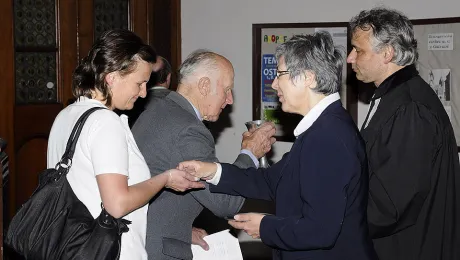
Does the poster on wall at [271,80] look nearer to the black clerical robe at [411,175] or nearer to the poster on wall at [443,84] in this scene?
the poster on wall at [443,84]

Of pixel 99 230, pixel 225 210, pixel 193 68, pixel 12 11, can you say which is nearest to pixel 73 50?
pixel 12 11

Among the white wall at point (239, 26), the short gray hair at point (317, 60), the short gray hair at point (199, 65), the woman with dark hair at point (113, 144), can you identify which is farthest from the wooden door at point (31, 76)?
the short gray hair at point (317, 60)

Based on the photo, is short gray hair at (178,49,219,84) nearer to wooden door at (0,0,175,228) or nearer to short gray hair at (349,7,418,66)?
short gray hair at (349,7,418,66)

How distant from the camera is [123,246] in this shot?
8.16ft

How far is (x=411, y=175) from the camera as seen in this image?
2855 millimetres

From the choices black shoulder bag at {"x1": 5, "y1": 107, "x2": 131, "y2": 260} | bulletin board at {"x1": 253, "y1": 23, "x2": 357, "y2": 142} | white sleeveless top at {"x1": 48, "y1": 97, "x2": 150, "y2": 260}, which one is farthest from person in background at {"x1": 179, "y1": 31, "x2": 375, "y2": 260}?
bulletin board at {"x1": 253, "y1": 23, "x2": 357, "y2": 142}

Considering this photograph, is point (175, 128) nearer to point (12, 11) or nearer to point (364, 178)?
point (364, 178)

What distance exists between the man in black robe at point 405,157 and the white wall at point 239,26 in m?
2.26

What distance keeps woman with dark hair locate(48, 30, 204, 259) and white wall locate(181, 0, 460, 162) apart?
2.98 m

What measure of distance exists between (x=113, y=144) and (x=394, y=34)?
135 centimetres

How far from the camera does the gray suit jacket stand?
2.87 m

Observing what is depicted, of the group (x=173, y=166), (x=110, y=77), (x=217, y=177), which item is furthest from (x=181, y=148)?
(x=110, y=77)

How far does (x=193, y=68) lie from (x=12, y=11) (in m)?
2.31

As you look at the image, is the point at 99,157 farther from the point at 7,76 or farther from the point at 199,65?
the point at 7,76
